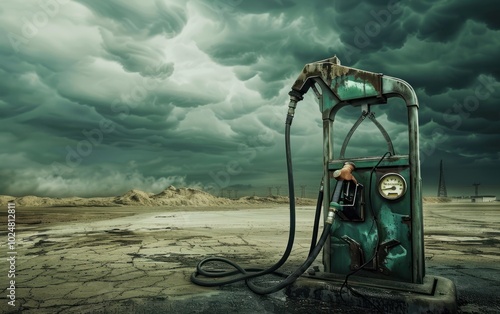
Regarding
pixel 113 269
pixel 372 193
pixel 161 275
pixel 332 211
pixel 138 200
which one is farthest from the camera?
pixel 138 200

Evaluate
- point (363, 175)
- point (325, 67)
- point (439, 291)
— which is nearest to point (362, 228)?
point (363, 175)

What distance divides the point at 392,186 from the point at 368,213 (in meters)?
0.34

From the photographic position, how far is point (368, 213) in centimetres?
309

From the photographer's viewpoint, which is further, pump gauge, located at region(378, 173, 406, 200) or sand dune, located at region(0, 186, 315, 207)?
sand dune, located at region(0, 186, 315, 207)

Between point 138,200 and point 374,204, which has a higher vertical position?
point 374,204

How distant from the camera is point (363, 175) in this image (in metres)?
3.14

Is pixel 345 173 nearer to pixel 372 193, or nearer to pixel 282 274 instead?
pixel 372 193

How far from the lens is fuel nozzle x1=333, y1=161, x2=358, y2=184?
3002mm

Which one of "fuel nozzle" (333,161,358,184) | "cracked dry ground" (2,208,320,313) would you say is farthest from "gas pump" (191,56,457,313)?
"cracked dry ground" (2,208,320,313)

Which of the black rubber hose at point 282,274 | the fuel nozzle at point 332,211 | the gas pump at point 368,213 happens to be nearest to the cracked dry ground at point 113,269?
the black rubber hose at point 282,274

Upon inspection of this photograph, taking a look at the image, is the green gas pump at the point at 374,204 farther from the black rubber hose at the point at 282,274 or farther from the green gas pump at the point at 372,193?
the black rubber hose at the point at 282,274

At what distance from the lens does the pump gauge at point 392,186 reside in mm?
2938

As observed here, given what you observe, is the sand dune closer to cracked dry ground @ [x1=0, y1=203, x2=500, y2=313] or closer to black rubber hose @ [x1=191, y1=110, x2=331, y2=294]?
cracked dry ground @ [x1=0, y1=203, x2=500, y2=313]

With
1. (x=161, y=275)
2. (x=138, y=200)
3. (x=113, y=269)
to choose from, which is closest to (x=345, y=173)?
(x=161, y=275)
